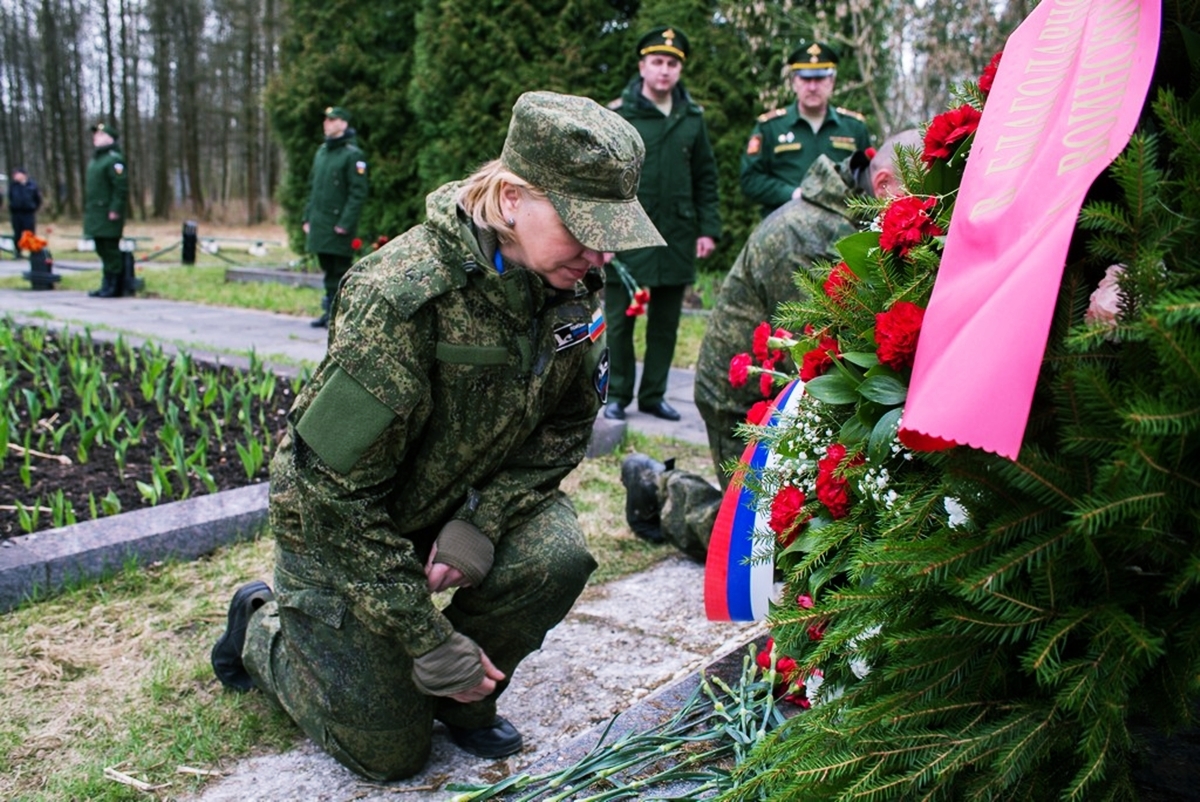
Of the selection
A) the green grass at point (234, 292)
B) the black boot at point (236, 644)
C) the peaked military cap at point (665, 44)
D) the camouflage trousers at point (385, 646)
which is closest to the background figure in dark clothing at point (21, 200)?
the green grass at point (234, 292)

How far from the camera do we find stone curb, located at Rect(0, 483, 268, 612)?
11.1 ft

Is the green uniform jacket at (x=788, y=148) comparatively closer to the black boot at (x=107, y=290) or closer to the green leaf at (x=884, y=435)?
the green leaf at (x=884, y=435)

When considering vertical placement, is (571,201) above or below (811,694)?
above

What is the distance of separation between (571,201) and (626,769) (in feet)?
3.89

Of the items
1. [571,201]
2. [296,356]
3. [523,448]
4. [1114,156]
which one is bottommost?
[296,356]

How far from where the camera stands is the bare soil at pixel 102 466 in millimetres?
4098

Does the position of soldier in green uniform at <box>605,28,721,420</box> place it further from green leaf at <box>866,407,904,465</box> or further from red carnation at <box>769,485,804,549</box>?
green leaf at <box>866,407,904,465</box>

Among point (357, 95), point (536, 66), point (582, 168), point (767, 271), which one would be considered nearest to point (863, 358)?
point (582, 168)

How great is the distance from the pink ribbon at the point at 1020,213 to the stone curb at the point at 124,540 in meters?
2.93

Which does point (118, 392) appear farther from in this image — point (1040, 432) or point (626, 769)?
point (1040, 432)

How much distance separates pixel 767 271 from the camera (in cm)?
387

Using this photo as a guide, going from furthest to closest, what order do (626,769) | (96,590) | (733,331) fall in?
(733,331)
(96,590)
(626,769)

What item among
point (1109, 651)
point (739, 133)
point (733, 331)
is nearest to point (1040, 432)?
point (1109, 651)

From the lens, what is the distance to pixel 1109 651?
4.34ft
